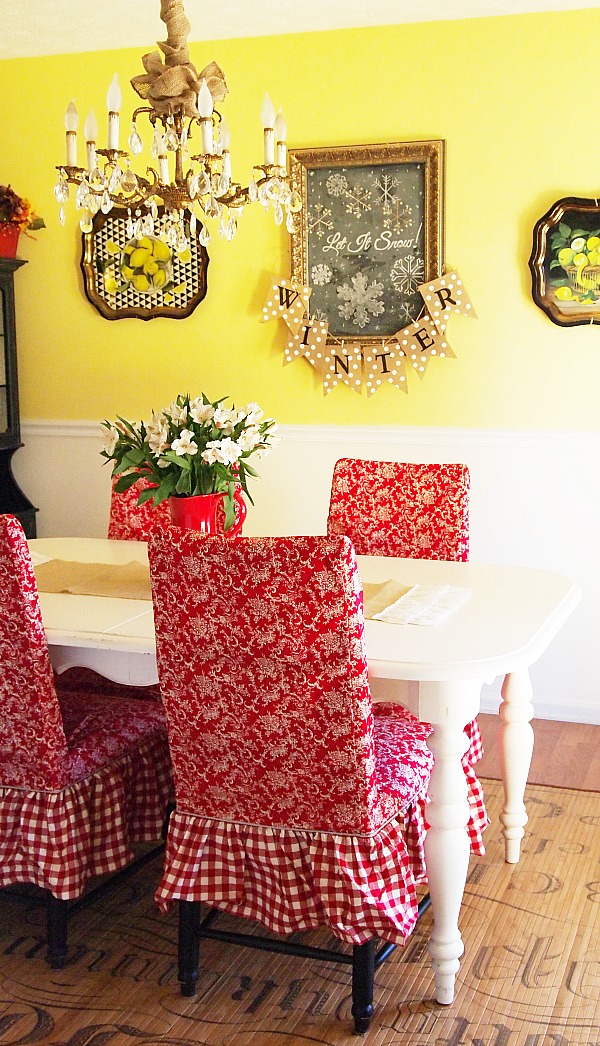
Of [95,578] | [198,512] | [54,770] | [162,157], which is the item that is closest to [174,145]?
[162,157]

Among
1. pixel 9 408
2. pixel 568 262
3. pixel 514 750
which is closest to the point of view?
pixel 514 750

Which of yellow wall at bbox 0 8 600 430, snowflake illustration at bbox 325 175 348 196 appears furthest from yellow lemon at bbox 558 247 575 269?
snowflake illustration at bbox 325 175 348 196

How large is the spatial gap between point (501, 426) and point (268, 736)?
220cm

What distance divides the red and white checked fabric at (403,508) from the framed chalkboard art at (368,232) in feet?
3.19

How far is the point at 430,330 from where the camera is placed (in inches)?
152

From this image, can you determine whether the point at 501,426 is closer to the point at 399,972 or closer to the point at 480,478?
the point at 480,478

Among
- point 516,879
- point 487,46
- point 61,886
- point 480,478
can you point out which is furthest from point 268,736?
point 487,46

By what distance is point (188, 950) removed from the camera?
220 centimetres

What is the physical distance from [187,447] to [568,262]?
1.86m

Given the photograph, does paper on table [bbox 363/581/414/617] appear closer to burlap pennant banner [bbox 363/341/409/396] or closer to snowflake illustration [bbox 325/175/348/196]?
burlap pennant banner [bbox 363/341/409/396]

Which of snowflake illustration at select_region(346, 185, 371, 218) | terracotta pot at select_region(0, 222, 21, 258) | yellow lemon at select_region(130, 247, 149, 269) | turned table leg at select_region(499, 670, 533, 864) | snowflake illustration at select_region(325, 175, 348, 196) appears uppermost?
snowflake illustration at select_region(325, 175, 348, 196)

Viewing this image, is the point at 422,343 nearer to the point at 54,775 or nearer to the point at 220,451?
the point at 220,451

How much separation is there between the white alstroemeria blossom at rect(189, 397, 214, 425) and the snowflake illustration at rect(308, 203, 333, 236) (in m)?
1.69

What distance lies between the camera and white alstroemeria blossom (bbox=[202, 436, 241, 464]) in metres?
2.49
